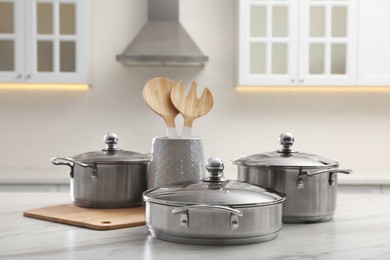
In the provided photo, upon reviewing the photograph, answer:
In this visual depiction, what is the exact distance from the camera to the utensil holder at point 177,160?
1.44 m

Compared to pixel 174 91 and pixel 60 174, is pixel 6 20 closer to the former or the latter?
pixel 60 174

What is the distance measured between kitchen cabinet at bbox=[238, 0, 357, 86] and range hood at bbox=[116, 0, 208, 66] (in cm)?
35

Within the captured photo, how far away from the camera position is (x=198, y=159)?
1.46 m

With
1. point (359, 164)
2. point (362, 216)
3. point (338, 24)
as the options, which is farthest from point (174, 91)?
point (359, 164)

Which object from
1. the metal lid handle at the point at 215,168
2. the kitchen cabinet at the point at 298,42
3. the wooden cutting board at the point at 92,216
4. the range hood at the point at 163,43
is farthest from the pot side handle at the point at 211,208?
the kitchen cabinet at the point at 298,42

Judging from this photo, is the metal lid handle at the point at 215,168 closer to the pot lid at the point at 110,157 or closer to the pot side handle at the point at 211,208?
the pot side handle at the point at 211,208

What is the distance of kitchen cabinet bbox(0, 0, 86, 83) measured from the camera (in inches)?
152

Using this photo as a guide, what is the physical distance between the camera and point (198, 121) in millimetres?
4246

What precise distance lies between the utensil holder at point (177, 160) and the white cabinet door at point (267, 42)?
2.49 meters

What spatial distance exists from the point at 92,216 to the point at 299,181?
0.49 metres

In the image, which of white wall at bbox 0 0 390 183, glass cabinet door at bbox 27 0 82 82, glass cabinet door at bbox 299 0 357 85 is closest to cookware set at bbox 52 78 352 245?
glass cabinet door at bbox 27 0 82 82

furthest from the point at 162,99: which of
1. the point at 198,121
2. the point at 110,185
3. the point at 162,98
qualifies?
A: the point at 198,121

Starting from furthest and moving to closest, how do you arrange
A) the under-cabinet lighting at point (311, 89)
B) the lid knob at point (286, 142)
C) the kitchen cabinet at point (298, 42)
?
the under-cabinet lighting at point (311, 89) → the kitchen cabinet at point (298, 42) → the lid knob at point (286, 142)

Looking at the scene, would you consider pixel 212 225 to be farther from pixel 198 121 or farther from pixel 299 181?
pixel 198 121
